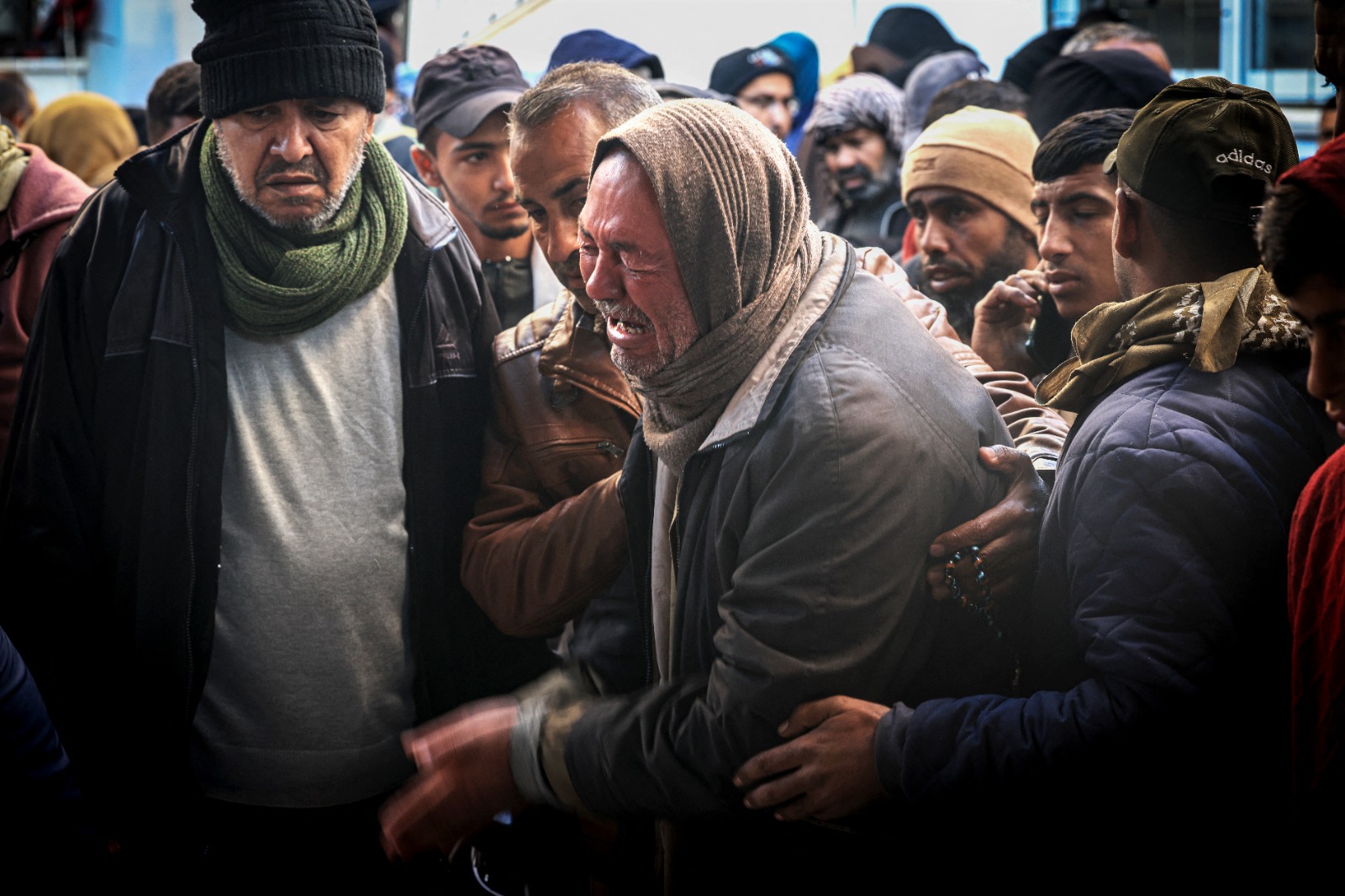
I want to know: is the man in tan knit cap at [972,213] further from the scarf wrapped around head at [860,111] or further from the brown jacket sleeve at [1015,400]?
the scarf wrapped around head at [860,111]

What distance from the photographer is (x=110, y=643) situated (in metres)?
2.04

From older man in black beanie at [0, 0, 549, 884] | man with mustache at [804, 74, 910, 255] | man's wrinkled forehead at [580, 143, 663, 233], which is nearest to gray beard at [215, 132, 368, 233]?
older man in black beanie at [0, 0, 549, 884]

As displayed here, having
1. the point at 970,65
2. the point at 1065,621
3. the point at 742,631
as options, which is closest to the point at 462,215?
the point at 742,631

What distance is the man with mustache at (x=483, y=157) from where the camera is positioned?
278cm

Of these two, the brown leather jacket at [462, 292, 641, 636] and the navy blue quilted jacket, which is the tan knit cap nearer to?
the brown leather jacket at [462, 292, 641, 636]

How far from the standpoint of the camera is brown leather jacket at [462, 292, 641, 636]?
6.06 ft

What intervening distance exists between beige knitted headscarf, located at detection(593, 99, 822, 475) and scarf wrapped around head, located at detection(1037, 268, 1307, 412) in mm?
381

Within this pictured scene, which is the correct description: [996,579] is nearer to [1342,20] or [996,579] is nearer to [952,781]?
[952,781]

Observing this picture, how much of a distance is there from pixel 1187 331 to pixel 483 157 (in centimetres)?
200

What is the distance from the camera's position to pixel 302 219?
2107 mm

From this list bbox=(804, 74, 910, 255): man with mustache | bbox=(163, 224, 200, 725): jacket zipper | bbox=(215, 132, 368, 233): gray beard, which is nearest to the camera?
bbox=(163, 224, 200, 725): jacket zipper

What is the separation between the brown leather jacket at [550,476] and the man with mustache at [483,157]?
0.69m

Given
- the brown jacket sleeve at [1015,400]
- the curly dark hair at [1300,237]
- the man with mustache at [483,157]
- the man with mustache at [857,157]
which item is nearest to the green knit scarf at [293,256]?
the man with mustache at [483,157]

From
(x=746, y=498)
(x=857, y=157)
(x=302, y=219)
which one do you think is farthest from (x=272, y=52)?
(x=857, y=157)
